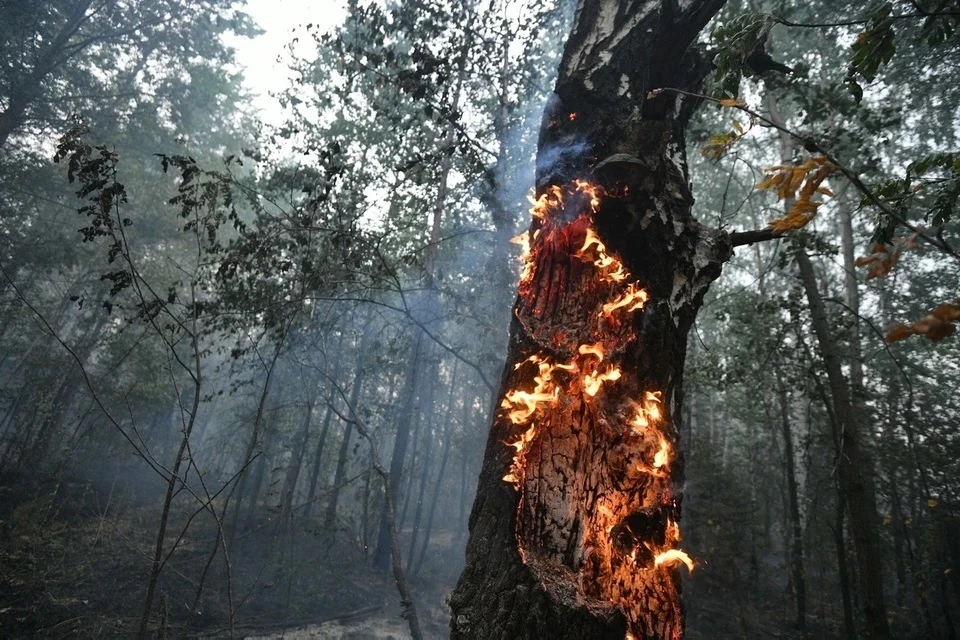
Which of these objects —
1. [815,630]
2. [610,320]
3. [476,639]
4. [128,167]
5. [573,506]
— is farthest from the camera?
[128,167]

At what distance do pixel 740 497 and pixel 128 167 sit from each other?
2358 cm

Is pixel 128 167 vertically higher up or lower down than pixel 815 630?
higher up

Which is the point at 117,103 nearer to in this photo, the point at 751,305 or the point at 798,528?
the point at 751,305

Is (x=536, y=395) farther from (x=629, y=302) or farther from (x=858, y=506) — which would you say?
(x=858, y=506)

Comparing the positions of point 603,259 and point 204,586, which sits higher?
point 603,259

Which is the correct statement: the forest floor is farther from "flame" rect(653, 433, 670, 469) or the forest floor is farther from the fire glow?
"flame" rect(653, 433, 670, 469)

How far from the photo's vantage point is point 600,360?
2.19 meters

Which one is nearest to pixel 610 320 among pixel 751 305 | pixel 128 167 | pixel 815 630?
pixel 751 305

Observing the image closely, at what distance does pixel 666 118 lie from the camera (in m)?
2.63

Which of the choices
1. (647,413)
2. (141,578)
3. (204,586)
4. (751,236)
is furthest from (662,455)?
(141,578)

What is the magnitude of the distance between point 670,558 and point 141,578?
497 inches

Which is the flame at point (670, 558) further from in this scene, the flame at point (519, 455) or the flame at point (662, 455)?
the flame at point (519, 455)

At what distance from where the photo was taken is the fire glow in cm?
192

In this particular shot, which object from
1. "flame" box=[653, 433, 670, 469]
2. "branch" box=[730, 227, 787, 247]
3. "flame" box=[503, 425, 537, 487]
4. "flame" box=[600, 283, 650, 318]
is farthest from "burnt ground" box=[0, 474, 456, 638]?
"branch" box=[730, 227, 787, 247]
